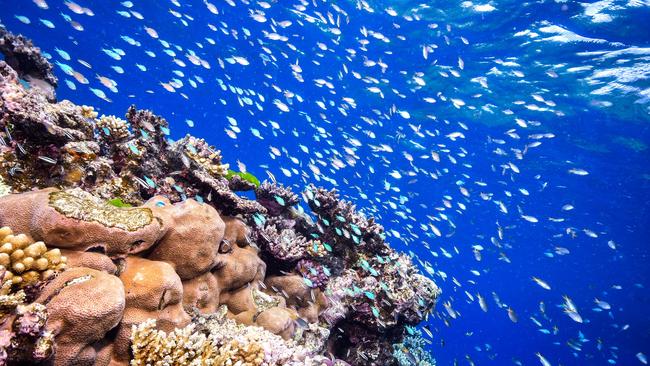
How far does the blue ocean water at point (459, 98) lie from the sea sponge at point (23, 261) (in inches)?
201

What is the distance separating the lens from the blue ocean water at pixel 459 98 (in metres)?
15.4

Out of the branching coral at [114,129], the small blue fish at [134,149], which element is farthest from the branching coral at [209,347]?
the branching coral at [114,129]

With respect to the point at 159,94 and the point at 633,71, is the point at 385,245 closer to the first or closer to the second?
the point at 633,71

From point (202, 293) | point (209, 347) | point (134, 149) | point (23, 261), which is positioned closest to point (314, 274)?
point (202, 293)

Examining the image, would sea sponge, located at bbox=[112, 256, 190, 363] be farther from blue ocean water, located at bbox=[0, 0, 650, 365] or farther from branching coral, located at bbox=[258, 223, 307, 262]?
blue ocean water, located at bbox=[0, 0, 650, 365]

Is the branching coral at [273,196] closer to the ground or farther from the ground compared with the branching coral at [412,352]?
farther from the ground

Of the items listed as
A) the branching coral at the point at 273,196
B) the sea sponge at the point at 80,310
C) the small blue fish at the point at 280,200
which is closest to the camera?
the sea sponge at the point at 80,310

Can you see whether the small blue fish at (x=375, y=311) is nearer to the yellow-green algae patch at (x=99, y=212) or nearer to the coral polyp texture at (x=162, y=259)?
the coral polyp texture at (x=162, y=259)

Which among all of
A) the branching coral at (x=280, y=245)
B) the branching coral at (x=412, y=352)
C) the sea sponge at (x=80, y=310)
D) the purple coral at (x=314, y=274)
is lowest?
the branching coral at (x=412, y=352)

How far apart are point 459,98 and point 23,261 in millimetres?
30742

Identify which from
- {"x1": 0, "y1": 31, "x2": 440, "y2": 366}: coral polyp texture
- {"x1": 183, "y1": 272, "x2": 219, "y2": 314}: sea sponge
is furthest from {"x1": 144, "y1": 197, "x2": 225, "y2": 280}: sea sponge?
{"x1": 183, "y1": 272, "x2": 219, "y2": 314}: sea sponge

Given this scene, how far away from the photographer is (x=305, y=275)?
707cm

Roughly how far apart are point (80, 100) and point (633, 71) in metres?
101

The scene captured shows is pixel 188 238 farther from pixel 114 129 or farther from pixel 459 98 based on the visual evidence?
pixel 459 98
